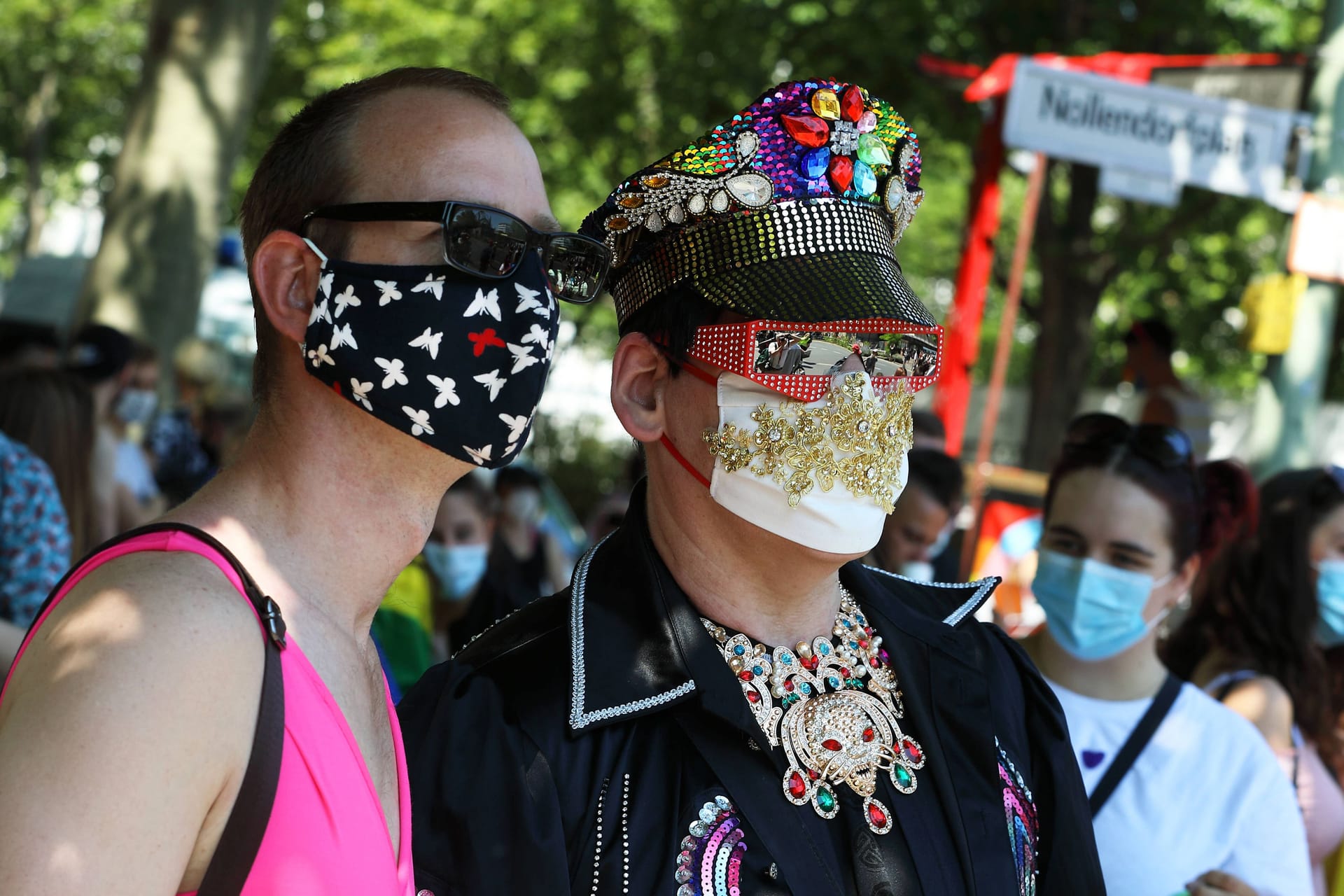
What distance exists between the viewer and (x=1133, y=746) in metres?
3.09

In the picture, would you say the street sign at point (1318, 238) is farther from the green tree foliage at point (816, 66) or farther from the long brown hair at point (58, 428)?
the long brown hair at point (58, 428)

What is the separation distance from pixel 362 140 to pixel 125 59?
26057mm

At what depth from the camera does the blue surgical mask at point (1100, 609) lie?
3332mm

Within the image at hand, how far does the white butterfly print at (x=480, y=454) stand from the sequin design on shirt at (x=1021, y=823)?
106 centimetres

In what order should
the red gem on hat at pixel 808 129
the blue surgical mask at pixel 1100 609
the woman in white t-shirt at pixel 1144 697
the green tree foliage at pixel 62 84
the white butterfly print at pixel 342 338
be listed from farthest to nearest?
the green tree foliage at pixel 62 84 → the blue surgical mask at pixel 1100 609 → the woman in white t-shirt at pixel 1144 697 → the red gem on hat at pixel 808 129 → the white butterfly print at pixel 342 338

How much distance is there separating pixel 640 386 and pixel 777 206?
0.43m

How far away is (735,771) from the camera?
2.14 meters

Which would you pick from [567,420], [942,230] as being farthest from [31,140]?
[942,230]

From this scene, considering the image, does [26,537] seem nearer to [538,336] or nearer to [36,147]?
[538,336]

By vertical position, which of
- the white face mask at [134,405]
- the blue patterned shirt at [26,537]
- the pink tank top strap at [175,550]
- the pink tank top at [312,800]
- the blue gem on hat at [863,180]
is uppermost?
the blue gem on hat at [863,180]

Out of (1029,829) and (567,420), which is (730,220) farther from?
(567,420)

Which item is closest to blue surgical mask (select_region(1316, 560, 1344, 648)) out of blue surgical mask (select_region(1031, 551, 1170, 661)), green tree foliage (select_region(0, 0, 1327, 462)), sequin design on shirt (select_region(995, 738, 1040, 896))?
blue surgical mask (select_region(1031, 551, 1170, 661))

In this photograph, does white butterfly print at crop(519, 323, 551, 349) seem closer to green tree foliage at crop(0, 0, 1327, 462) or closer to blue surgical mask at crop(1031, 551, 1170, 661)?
blue surgical mask at crop(1031, 551, 1170, 661)

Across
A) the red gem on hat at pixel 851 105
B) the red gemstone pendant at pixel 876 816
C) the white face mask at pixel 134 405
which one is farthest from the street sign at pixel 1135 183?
the white face mask at pixel 134 405
